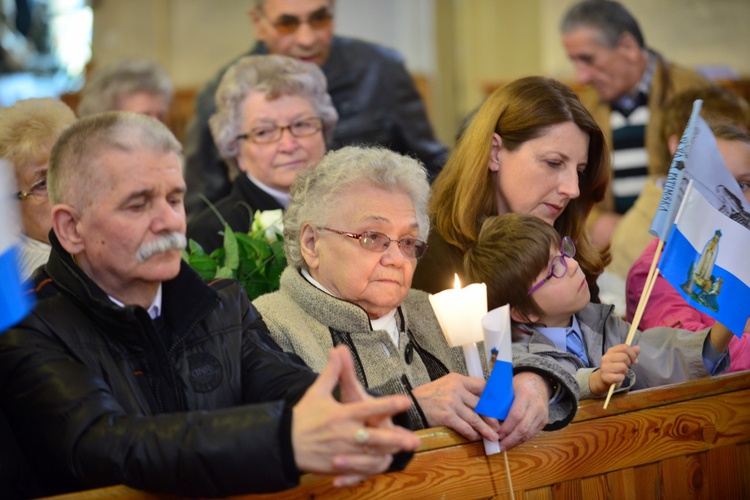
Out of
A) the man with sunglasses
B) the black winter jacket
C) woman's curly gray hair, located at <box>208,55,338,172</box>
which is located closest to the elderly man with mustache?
the black winter jacket

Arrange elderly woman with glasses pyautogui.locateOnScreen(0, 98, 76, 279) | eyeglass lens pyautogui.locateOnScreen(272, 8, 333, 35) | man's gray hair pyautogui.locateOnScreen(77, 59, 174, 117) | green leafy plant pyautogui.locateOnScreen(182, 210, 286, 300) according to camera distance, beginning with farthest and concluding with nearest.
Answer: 1. man's gray hair pyautogui.locateOnScreen(77, 59, 174, 117)
2. eyeglass lens pyautogui.locateOnScreen(272, 8, 333, 35)
3. green leafy plant pyautogui.locateOnScreen(182, 210, 286, 300)
4. elderly woman with glasses pyautogui.locateOnScreen(0, 98, 76, 279)

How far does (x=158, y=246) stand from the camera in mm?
2213

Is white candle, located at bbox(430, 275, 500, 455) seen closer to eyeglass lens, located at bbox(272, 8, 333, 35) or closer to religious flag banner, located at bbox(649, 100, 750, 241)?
religious flag banner, located at bbox(649, 100, 750, 241)

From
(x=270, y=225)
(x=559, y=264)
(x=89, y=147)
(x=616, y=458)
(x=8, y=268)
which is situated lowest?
(x=616, y=458)

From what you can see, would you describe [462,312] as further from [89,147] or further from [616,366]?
[89,147]

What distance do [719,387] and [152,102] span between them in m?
3.44

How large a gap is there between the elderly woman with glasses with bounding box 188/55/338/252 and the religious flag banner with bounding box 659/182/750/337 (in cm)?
171

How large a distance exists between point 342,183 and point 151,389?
2.60 ft

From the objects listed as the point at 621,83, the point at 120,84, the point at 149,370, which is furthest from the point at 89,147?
the point at 621,83

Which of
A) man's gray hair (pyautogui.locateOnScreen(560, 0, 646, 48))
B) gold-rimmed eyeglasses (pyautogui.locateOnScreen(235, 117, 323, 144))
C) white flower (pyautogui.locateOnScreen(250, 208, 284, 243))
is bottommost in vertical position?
white flower (pyautogui.locateOnScreen(250, 208, 284, 243))

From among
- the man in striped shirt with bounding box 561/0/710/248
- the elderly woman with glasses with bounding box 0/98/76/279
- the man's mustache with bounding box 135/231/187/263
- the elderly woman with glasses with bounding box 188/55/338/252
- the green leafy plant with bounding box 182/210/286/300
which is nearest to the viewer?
Answer: the man's mustache with bounding box 135/231/187/263

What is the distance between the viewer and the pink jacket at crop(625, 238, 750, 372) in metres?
3.23

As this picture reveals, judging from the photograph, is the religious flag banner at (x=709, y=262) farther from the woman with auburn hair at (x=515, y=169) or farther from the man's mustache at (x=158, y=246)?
the man's mustache at (x=158, y=246)

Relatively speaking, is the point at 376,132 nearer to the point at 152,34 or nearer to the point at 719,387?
the point at 719,387
